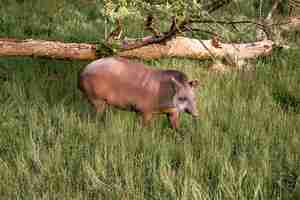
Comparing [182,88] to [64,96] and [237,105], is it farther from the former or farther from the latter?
[64,96]

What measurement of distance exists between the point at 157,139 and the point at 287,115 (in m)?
1.97

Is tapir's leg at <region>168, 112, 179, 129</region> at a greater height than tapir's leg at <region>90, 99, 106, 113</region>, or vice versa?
tapir's leg at <region>90, 99, 106, 113</region>

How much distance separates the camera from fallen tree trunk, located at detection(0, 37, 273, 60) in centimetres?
759

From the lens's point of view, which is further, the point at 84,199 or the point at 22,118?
the point at 22,118

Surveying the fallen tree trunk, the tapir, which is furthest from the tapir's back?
the fallen tree trunk

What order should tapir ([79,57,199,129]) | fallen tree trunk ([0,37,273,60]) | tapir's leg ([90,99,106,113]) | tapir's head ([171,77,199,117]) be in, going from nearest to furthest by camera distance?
tapir's head ([171,77,199,117])
tapir ([79,57,199,129])
tapir's leg ([90,99,106,113])
fallen tree trunk ([0,37,273,60])

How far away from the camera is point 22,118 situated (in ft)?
21.4

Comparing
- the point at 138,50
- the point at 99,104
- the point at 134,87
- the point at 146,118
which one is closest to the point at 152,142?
the point at 146,118

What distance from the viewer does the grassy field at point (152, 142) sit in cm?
457

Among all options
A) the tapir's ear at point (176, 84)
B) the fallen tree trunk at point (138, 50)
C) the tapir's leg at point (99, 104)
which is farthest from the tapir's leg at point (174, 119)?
the fallen tree trunk at point (138, 50)

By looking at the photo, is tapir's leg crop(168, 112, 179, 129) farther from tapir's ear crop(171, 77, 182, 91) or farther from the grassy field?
tapir's ear crop(171, 77, 182, 91)

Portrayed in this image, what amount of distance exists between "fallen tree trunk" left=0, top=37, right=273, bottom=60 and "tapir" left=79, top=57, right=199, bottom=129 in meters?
0.84

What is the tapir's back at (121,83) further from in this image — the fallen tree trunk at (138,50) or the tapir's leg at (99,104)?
the fallen tree trunk at (138,50)

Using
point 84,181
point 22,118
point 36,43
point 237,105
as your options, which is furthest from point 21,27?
point 84,181
